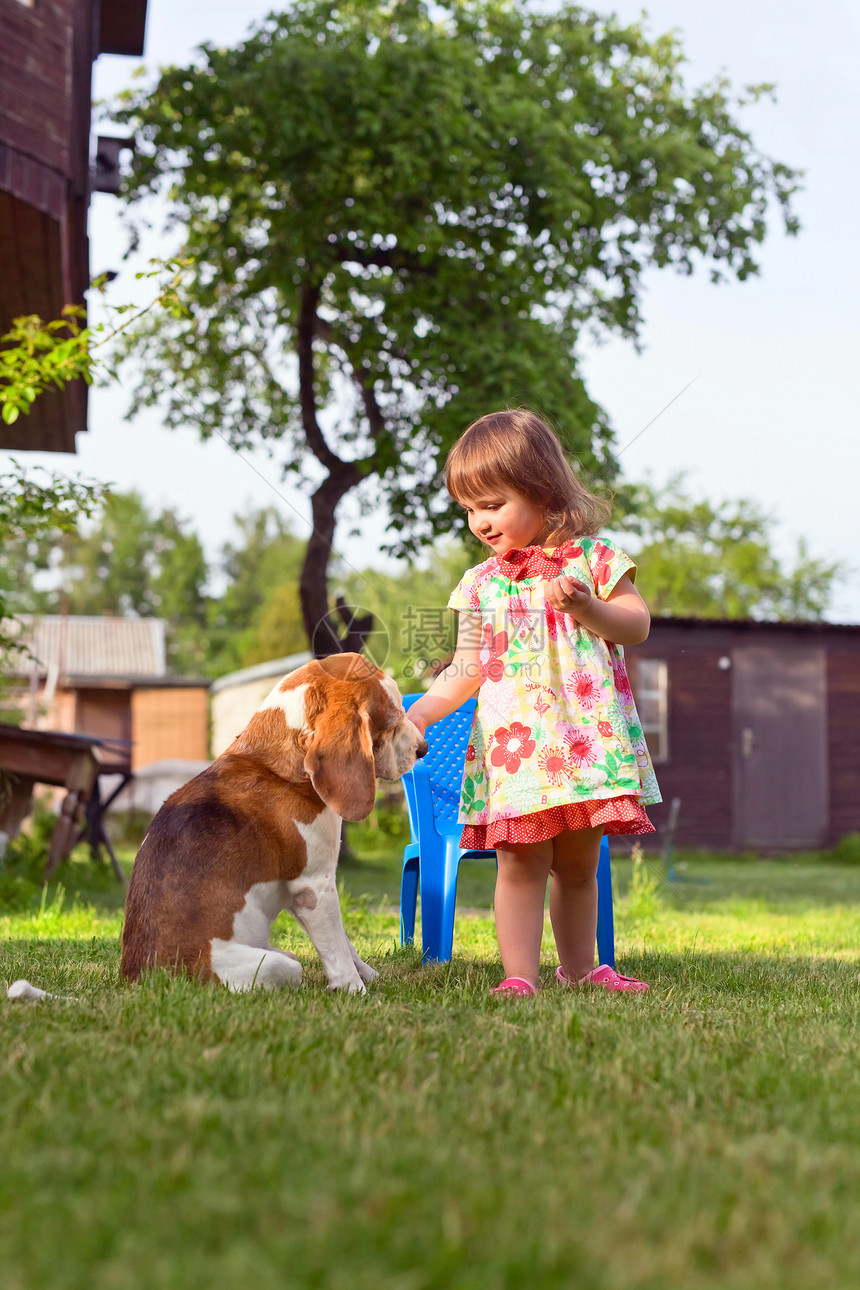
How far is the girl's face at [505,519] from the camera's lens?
3.60m

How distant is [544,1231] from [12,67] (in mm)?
8293

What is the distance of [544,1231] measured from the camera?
132 centimetres

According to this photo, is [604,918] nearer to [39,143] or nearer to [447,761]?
[447,761]

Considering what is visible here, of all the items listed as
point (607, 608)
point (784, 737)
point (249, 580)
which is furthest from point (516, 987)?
point (249, 580)

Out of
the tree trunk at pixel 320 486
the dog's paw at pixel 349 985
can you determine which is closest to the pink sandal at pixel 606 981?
the dog's paw at pixel 349 985

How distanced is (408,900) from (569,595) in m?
2.18

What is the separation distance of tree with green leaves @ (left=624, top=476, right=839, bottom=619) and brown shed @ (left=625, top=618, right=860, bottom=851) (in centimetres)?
1987

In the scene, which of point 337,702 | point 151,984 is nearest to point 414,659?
point 337,702

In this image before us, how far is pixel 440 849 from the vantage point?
4.32m

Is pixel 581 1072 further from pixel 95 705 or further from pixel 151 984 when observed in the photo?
pixel 95 705

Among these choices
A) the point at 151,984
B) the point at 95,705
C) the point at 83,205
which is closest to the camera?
the point at 151,984

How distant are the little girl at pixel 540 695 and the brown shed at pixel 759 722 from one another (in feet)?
48.4

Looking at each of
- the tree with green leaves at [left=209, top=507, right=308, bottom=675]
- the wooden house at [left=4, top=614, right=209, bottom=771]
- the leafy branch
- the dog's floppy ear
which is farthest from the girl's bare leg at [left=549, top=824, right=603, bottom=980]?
the tree with green leaves at [left=209, top=507, right=308, bottom=675]

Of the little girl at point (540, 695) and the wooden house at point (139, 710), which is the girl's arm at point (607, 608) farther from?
the wooden house at point (139, 710)
